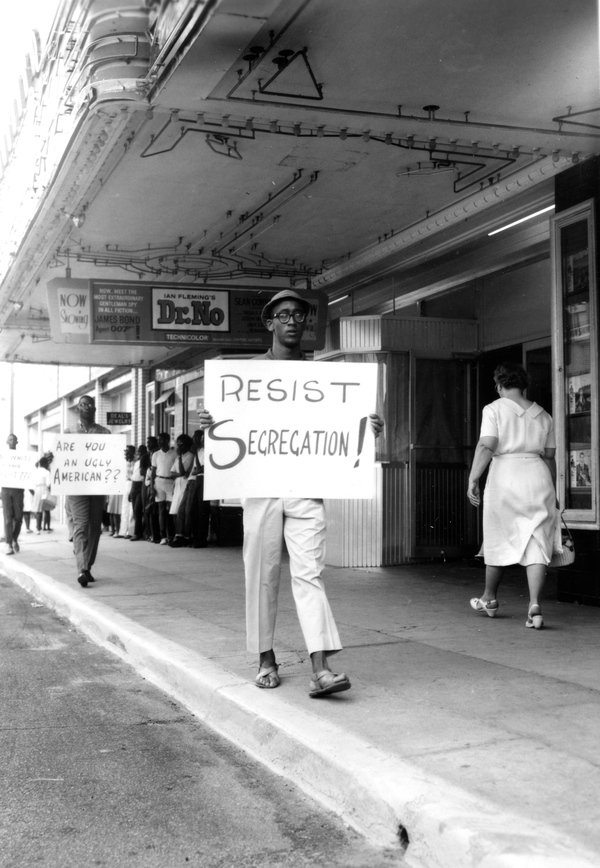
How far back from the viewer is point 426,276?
37.9 feet

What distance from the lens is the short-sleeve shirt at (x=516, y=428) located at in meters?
6.74

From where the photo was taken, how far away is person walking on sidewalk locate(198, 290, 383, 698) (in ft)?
14.9

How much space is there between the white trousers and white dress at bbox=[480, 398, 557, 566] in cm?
238

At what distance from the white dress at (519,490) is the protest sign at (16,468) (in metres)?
9.56

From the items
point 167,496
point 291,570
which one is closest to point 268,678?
point 291,570

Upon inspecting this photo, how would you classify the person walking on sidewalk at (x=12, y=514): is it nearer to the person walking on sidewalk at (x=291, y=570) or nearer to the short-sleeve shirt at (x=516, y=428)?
the short-sleeve shirt at (x=516, y=428)

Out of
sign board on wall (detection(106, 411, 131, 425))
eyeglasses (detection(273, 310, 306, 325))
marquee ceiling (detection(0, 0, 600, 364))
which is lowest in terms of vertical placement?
eyeglasses (detection(273, 310, 306, 325))

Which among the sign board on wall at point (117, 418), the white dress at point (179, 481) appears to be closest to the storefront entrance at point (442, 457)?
the white dress at point (179, 481)

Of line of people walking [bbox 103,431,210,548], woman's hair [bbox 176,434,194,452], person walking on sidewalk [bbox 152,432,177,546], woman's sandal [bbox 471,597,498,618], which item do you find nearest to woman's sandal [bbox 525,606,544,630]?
woman's sandal [bbox 471,597,498,618]

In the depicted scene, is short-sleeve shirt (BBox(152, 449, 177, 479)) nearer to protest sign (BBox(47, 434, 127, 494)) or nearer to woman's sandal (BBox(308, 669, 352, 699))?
protest sign (BBox(47, 434, 127, 494))

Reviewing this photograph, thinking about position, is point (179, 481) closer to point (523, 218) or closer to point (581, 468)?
point (523, 218)

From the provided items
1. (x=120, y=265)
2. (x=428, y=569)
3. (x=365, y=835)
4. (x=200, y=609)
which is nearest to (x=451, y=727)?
(x=365, y=835)

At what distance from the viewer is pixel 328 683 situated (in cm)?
446

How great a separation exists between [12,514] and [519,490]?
420 inches
